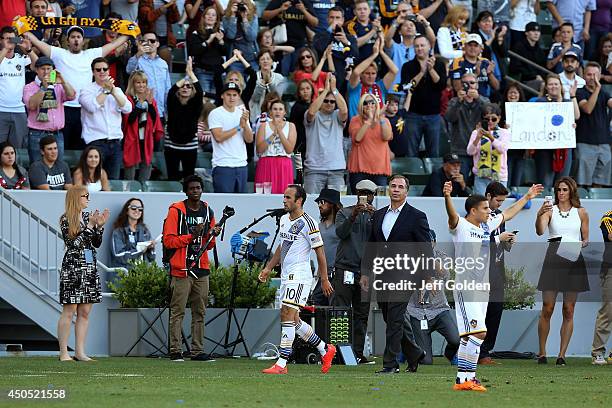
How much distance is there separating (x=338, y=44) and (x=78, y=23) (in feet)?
14.2

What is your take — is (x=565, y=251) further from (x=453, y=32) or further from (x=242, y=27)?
(x=242, y=27)

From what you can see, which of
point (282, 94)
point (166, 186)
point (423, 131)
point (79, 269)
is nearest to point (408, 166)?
point (423, 131)

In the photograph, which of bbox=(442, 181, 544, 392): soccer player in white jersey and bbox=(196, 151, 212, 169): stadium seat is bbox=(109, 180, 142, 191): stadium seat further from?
bbox=(442, 181, 544, 392): soccer player in white jersey

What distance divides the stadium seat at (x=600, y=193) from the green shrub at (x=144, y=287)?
8044 mm

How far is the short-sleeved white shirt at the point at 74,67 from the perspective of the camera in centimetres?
2028

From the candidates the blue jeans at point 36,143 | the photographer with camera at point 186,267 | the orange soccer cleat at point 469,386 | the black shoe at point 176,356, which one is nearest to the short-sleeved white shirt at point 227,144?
the blue jeans at point 36,143

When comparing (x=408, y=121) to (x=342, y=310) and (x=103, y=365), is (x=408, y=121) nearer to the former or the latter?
(x=342, y=310)

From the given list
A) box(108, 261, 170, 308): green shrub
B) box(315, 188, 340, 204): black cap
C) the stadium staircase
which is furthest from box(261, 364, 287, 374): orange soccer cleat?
the stadium staircase

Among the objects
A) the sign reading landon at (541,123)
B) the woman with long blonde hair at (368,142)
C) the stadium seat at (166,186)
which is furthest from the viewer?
the sign reading landon at (541,123)

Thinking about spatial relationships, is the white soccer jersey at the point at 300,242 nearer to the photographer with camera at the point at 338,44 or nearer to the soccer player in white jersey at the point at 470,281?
the soccer player in white jersey at the point at 470,281

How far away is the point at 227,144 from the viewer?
2009cm

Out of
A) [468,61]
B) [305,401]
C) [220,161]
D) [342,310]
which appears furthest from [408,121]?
[305,401]

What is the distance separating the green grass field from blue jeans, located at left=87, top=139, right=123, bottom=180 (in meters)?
3.81

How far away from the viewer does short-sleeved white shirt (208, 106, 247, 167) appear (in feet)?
66.0
